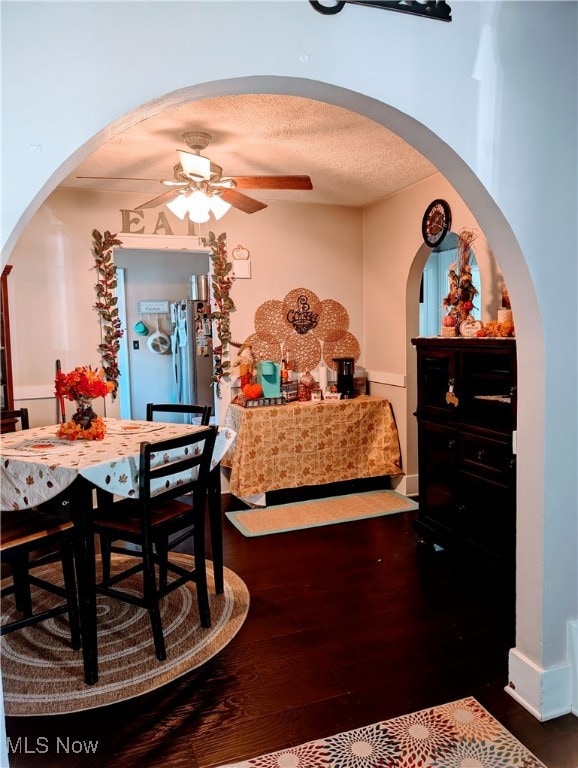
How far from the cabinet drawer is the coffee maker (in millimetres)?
1890

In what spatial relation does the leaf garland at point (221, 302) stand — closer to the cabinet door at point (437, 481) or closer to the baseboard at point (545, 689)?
the cabinet door at point (437, 481)

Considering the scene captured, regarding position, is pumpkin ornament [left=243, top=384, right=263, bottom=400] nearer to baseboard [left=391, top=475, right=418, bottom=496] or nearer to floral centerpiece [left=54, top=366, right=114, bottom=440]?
baseboard [left=391, top=475, right=418, bottom=496]

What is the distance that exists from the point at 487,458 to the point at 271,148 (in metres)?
2.26

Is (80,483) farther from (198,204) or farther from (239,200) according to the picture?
(239,200)

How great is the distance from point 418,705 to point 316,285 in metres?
3.62

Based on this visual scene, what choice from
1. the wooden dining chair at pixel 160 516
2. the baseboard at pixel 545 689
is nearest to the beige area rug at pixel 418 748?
the baseboard at pixel 545 689

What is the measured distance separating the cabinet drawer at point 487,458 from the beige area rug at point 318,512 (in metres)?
1.31

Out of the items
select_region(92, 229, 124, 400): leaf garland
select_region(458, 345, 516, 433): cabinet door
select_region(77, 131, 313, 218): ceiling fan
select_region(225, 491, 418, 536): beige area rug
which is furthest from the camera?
select_region(92, 229, 124, 400): leaf garland

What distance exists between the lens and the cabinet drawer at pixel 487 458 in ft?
8.87

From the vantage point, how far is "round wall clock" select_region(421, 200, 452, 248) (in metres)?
3.70

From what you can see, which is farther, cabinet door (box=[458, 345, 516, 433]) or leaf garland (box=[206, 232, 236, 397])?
leaf garland (box=[206, 232, 236, 397])

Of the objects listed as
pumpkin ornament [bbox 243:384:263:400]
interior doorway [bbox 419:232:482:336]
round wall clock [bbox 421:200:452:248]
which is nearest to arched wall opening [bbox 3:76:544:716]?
round wall clock [bbox 421:200:452:248]

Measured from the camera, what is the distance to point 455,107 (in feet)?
5.83

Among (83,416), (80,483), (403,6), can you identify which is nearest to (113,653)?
(80,483)
